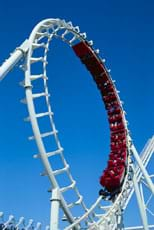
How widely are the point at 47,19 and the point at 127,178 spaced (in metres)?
10.4

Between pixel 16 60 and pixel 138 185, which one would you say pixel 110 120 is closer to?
pixel 138 185

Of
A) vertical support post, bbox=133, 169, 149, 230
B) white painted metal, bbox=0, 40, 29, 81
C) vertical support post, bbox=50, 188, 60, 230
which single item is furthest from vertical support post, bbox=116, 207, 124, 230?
white painted metal, bbox=0, 40, 29, 81

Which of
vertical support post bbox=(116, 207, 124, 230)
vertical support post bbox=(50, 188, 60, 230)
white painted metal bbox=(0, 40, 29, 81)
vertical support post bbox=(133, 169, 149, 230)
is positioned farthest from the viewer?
vertical support post bbox=(133, 169, 149, 230)

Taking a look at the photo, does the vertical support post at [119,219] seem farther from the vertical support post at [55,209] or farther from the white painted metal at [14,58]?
the white painted metal at [14,58]

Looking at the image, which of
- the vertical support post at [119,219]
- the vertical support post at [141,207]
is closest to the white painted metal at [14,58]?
the vertical support post at [119,219]

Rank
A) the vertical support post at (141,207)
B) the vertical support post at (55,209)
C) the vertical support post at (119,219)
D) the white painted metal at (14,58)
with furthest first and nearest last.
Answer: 1. the vertical support post at (141,207)
2. the vertical support post at (119,219)
3. the vertical support post at (55,209)
4. the white painted metal at (14,58)

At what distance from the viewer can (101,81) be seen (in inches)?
1051

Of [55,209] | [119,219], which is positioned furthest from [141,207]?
[55,209]

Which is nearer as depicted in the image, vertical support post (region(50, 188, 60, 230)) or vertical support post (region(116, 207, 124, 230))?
vertical support post (region(50, 188, 60, 230))

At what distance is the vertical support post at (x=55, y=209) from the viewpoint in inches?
616

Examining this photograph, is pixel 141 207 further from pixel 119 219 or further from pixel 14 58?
pixel 14 58

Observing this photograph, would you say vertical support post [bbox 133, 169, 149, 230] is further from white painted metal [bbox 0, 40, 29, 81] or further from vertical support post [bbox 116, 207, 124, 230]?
white painted metal [bbox 0, 40, 29, 81]

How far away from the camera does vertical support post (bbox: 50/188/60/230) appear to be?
616 inches

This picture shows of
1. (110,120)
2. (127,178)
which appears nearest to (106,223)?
(127,178)
